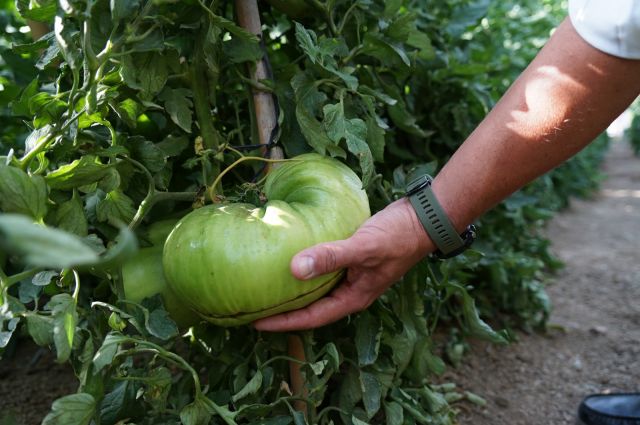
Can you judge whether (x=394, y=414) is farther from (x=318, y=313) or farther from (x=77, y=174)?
(x=77, y=174)

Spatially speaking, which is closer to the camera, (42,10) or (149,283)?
(42,10)

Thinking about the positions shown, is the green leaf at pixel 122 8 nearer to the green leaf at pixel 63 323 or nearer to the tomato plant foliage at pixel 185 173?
the tomato plant foliage at pixel 185 173

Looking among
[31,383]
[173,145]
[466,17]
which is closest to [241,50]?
[173,145]

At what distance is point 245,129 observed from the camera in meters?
1.39

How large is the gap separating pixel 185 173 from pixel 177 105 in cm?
28

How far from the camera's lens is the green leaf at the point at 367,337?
121 centimetres

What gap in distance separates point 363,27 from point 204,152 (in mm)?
476

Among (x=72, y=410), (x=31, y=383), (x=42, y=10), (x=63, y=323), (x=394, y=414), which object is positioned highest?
(x=42, y=10)

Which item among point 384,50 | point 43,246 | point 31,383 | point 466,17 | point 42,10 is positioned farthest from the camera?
point 466,17

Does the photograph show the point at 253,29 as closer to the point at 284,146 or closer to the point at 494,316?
the point at 284,146

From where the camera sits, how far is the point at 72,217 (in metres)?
1.03

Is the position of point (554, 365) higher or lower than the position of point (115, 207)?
lower

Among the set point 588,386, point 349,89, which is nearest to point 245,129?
point 349,89

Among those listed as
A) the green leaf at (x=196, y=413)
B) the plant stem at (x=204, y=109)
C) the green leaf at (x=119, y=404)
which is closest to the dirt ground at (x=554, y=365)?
the green leaf at (x=119, y=404)
